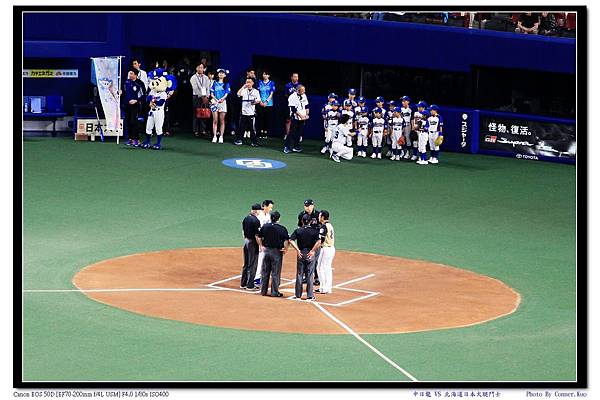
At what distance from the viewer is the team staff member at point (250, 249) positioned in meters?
20.2

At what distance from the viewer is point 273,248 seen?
19.7 metres

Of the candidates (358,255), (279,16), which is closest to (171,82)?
(279,16)

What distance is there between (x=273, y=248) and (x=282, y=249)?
15 centimetres

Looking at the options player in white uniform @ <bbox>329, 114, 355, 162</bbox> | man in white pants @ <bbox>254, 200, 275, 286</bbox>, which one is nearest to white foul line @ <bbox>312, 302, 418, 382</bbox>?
man in white pants @ <bbox>254, 200, 275, 286</bbox>

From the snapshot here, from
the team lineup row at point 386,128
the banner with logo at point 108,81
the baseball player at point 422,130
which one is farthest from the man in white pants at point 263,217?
the banner with logo at point 108,81

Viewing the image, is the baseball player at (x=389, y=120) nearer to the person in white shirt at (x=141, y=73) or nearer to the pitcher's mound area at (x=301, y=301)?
the person in white shirt at (x=141, y=73)

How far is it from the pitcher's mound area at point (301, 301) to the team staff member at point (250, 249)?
0.28m

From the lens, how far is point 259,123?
119 ft

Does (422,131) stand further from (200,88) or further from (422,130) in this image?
(200,88)

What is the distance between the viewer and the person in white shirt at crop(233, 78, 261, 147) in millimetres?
34406

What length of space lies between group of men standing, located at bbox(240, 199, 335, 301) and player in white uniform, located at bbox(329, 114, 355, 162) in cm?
1201

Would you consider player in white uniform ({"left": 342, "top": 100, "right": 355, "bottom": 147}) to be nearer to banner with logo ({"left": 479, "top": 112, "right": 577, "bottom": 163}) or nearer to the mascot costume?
banner with logo ({"left": 479, "top": 112, "right": 577, "bottom": 163})

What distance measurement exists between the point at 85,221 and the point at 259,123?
11753 millimetres

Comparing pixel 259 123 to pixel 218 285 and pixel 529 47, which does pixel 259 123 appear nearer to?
pixel 529 47
